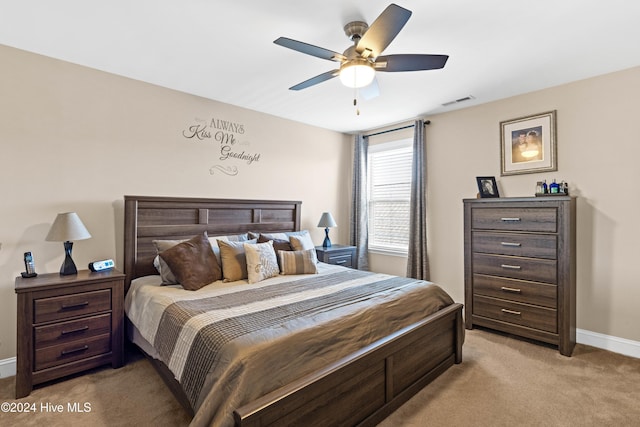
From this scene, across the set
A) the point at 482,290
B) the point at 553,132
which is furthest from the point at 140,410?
the point at 553,132

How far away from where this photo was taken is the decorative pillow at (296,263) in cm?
310

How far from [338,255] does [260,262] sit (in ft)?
5.10

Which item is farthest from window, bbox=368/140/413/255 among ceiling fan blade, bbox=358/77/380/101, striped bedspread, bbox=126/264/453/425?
ceiling fan blade, bbox=358/77/380/101

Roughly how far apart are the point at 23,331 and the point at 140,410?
3.36 ft

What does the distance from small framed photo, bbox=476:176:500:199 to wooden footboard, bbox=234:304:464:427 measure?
153cm

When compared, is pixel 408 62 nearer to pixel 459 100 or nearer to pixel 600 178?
pixel 459 100

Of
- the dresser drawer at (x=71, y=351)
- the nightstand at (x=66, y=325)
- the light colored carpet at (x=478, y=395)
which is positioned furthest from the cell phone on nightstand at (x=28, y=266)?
the light colored carpet at (x=478, y=395)

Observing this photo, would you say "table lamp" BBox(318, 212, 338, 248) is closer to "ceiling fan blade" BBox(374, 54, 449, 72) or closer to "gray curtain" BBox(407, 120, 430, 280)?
"gray curtain" BBox(407, 120, 430, 280)

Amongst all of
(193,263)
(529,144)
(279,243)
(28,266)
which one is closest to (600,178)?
(529,144)

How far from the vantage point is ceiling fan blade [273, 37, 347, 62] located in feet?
6.09

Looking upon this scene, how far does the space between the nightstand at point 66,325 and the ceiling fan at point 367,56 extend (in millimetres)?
2321

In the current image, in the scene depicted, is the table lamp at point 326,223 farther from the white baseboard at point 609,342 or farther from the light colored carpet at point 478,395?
the white baseboard at point 609,342

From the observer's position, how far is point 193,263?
2.71 metres

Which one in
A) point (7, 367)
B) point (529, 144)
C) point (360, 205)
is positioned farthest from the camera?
point (360, 205)
